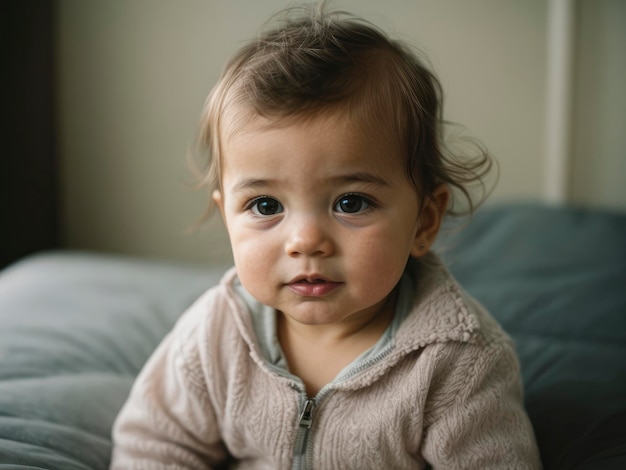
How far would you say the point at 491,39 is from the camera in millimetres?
1947

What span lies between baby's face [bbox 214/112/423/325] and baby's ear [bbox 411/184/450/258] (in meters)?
0.05

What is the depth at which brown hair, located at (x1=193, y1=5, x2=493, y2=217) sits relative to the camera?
0.77 meters

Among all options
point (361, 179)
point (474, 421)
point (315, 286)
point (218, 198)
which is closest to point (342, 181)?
point (361, 179)

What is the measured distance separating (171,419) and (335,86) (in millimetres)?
508

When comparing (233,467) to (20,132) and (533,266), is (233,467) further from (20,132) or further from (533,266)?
(20,132)

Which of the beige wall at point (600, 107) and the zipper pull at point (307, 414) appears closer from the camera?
the zipper pull at point (307, 414)

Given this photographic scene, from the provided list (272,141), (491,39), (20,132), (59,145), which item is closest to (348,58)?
(272,141)

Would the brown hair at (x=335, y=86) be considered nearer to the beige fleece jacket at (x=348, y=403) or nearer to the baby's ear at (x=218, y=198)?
the baby's ear at (x=218, y=198)

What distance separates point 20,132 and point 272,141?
4.74ft

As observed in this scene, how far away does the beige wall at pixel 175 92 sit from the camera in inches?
76.5

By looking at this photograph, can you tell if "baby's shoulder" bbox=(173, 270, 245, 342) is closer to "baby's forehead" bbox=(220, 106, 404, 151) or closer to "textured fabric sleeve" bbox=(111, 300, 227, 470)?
"textured fabric sleeve" bbox=(111, 300, 227, 470)

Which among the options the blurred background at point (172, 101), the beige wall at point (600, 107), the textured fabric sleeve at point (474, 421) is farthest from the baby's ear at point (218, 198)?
the beige wall at point (600, 107)

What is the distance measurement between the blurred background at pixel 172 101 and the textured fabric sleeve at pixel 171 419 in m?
0.99

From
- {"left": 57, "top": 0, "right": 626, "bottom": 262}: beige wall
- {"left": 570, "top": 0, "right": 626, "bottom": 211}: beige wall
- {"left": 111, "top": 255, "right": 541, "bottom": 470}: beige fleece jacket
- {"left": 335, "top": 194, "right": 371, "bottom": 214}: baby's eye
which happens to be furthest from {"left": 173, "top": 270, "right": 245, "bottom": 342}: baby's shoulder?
{"left": 570, "top": 0, "right": 626, "bottom": 211}: beige wall
